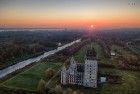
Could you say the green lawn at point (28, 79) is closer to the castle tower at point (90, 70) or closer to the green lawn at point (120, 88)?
the green lawn at point (120, 88)

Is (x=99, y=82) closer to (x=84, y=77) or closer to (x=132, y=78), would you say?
(x=84, y=77)

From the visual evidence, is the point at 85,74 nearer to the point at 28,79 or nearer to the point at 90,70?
the point at 90,70

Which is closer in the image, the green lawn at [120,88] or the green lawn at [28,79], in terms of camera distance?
the green lawn at [120,88]

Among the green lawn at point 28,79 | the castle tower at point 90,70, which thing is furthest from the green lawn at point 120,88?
the green lawn at point 28,79

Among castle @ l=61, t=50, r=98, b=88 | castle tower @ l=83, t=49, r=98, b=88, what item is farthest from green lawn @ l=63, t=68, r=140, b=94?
castle @ l=61, t=50, r=98, b=88

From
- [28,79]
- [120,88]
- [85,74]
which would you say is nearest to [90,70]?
[85,74]

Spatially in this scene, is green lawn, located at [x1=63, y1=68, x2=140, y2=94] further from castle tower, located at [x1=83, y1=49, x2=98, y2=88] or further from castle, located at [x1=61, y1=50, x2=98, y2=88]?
castle, located at [x1=61, y1=50, x2=98, y2=88]
